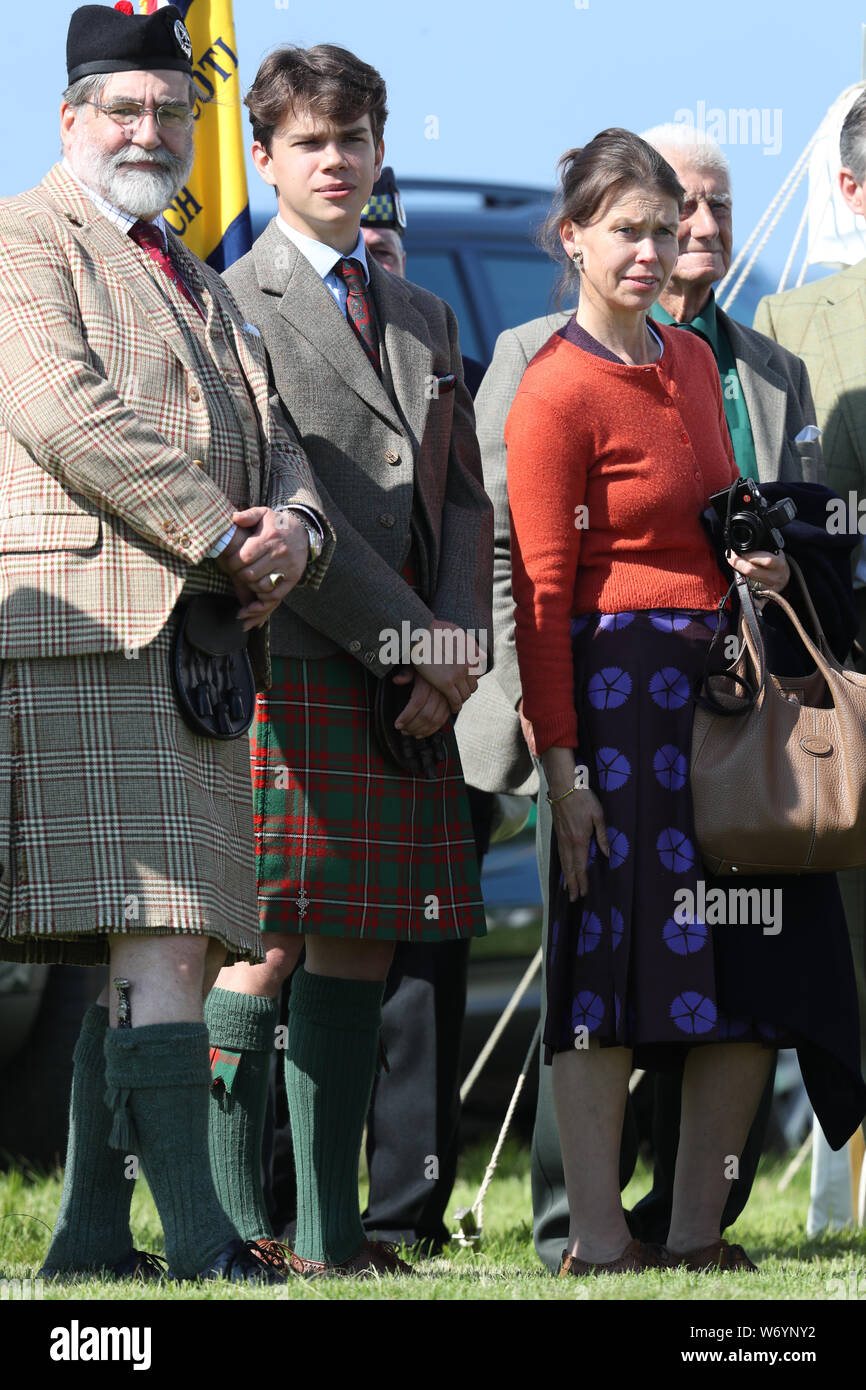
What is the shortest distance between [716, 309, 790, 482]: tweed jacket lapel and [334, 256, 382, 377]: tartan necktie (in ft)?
2.79

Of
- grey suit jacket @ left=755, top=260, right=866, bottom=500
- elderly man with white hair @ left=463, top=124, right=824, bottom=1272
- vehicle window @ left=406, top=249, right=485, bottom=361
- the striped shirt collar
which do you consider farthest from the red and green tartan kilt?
vehicle window @ left=406, top=249, right=485, bottom=361

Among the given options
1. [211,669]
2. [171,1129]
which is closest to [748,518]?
[211,669]

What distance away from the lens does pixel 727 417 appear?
409cm

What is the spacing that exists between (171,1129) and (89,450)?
1011mm

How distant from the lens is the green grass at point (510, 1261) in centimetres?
287

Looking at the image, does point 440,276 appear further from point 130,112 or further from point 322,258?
point 130,112

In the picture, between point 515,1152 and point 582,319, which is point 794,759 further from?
point 515,1152

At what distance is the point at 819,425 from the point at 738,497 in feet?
3.18

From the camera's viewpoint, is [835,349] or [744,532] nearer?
[744,532]

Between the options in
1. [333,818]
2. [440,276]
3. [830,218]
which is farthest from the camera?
[440,276]

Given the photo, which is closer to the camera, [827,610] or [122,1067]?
[122,1067]

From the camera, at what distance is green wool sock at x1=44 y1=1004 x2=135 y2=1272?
310cm

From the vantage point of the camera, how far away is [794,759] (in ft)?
11.3
